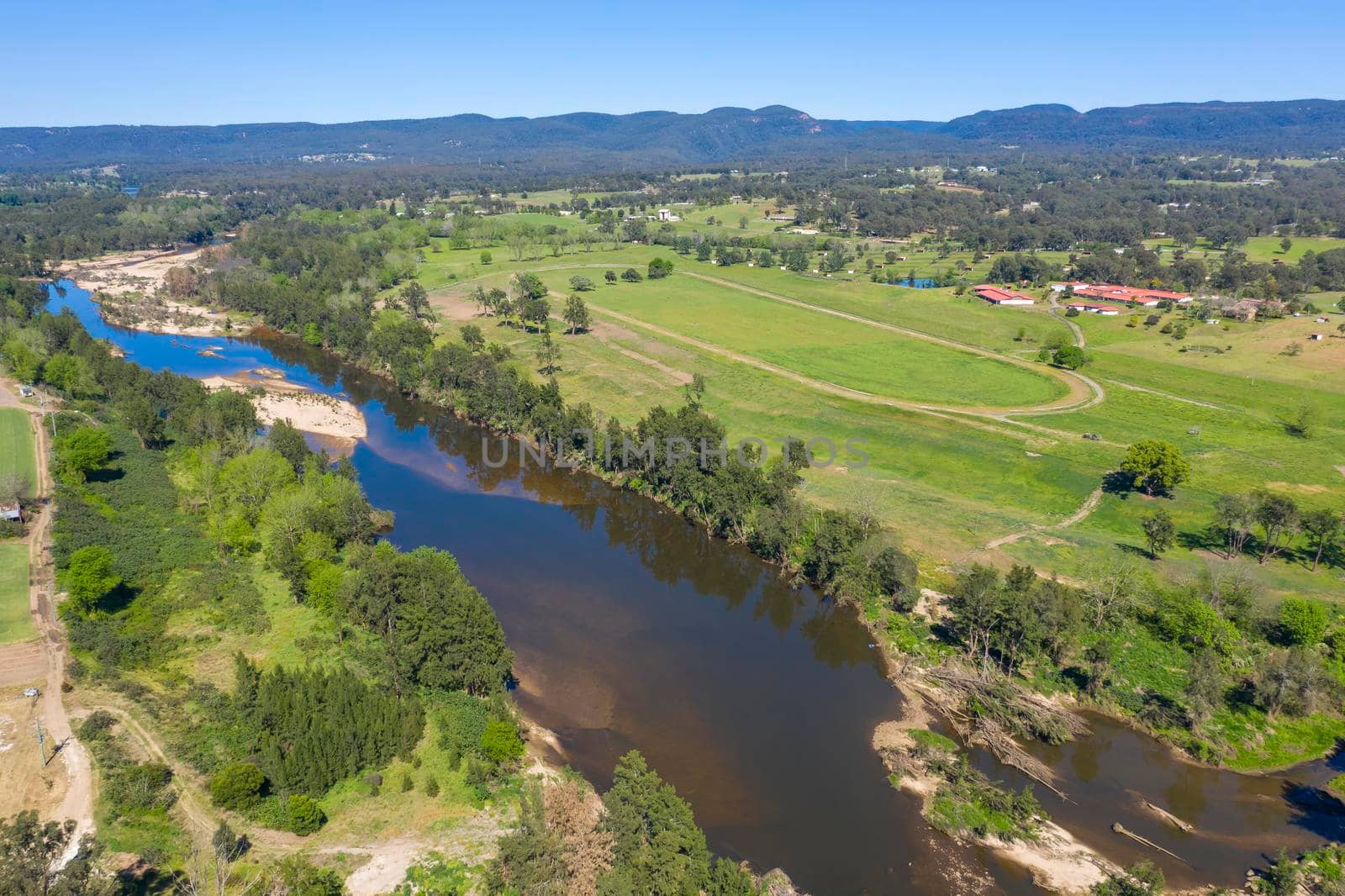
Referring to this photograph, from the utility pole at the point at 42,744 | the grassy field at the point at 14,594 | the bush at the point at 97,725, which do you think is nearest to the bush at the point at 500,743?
the bush at the point at 97,725

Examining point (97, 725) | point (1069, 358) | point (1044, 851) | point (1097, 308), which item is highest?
point (1097, 308)

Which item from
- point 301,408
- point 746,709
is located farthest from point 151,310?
point 746,709

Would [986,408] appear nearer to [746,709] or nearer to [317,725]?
[746,709]

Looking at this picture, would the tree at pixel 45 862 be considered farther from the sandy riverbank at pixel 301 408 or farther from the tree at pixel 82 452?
the sandy riverbank at pixel 301 408

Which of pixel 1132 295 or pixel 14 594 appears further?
pixel 1132 295

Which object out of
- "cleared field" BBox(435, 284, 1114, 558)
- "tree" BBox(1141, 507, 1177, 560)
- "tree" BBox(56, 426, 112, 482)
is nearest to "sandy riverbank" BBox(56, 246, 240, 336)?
"cleared field" BBox(435, 284, 1114, 558)

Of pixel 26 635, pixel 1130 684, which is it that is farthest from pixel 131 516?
pixel 1130 684
